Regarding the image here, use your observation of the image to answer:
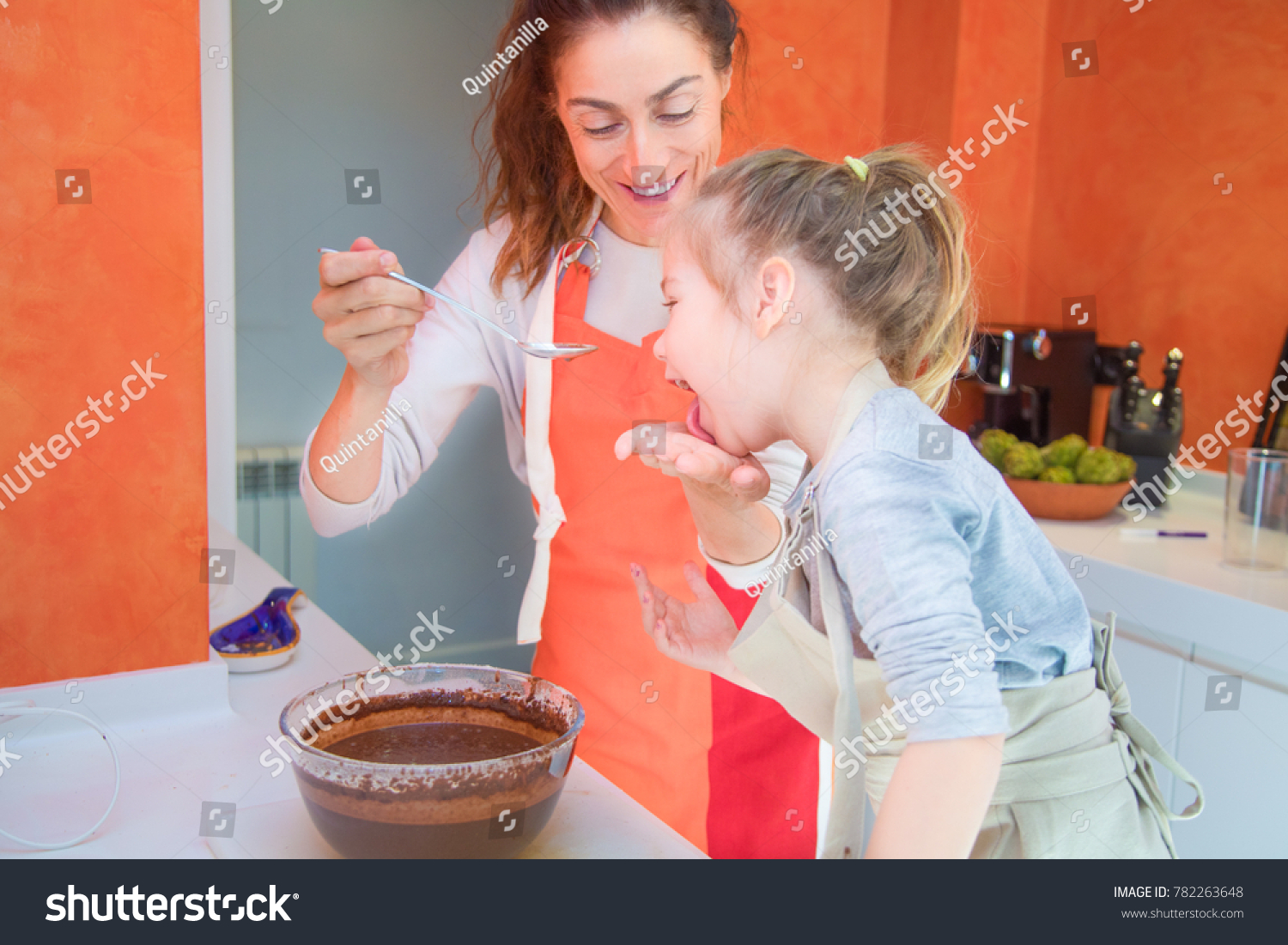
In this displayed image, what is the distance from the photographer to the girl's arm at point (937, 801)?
24.3 inches

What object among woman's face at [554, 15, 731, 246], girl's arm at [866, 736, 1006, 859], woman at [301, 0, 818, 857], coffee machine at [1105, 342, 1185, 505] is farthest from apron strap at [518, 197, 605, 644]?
coffee machine at [1105, 342, 1185, 505]

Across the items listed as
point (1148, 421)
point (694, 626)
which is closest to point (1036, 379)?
point (1148, 421)

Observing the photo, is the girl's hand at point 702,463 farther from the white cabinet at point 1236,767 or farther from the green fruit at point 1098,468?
the green fruit at point 1098,468

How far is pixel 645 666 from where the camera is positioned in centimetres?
124

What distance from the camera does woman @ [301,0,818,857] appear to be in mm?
1083

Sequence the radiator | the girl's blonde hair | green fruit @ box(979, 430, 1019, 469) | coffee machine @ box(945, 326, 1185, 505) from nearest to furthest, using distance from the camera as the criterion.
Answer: the girl's blonde hair, green fruit @ box(979, 430, 1019, 469), coffee machine @ box(945, 326, 1185, 505), the radiator

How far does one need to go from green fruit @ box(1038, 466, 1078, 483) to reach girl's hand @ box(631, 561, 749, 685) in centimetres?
100

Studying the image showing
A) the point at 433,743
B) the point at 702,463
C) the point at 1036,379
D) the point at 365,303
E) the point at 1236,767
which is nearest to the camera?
the point at 433,743

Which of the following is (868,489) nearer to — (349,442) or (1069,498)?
(349,442)

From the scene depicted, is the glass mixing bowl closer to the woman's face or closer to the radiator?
the woman's face

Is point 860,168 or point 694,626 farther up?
point 860,168

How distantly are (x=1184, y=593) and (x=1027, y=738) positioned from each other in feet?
2.52

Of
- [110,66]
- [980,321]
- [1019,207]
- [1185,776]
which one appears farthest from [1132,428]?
[110,66]

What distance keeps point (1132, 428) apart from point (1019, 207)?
697mm
